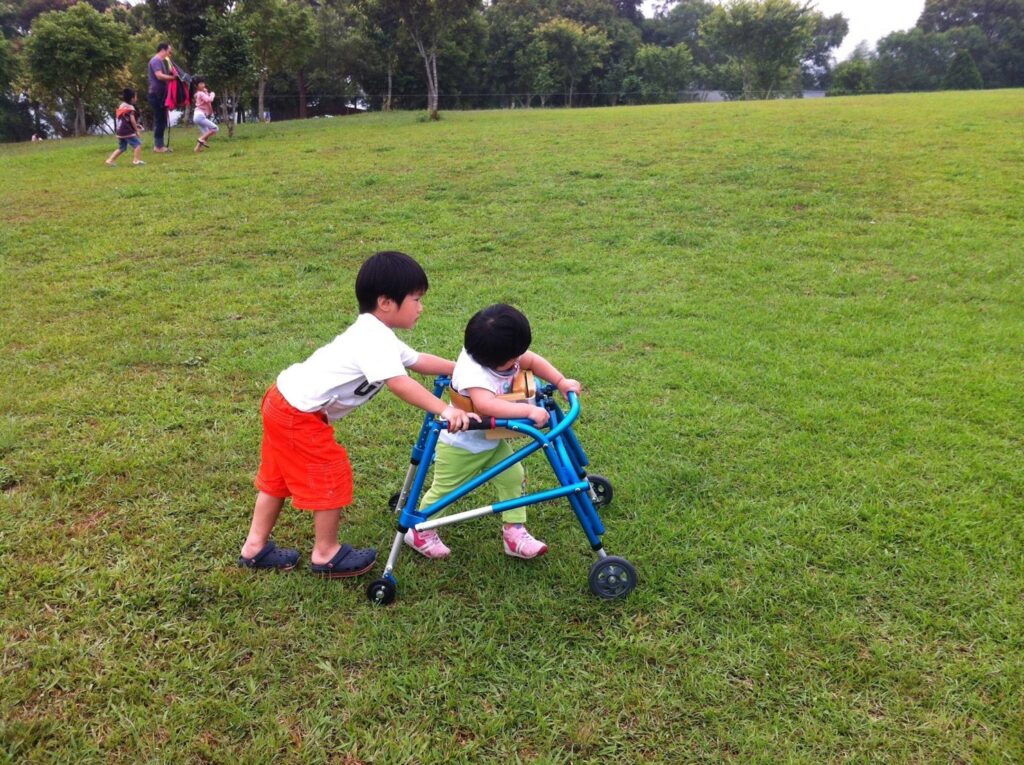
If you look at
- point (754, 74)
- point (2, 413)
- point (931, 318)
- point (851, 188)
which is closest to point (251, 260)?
point (2, 413)

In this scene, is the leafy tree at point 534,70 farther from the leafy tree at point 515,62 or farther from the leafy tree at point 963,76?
the leafy tree at point 963,76

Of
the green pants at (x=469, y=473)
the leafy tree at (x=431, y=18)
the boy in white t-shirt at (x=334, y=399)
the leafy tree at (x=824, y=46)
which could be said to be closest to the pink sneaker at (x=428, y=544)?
the green pants at (x=469, y=473)

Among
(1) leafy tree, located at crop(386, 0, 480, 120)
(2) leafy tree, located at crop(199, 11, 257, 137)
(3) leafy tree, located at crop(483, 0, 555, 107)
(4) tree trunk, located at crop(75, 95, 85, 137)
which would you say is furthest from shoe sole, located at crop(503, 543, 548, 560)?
(3) leafy tree, located at crop(483, 0, 555, 107)

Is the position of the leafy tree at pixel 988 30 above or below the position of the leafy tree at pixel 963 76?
above

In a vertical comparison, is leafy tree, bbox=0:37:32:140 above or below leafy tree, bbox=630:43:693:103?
below

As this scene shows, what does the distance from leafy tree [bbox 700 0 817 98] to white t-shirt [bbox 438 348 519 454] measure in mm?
44236

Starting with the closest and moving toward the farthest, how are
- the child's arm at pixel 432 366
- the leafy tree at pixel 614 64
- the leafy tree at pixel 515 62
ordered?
1. the child's arm at pixel 432 366
2. the leafy tree at pixel 515 62
3. the leafy tree at pixel 614 64

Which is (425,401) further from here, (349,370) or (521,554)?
(521,554)

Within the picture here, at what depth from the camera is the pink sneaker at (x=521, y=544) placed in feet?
9.39

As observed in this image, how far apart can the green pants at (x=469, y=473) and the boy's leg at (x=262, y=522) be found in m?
0.62

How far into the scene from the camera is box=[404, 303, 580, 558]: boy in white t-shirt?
2512 millimetres

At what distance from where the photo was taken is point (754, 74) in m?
41.2

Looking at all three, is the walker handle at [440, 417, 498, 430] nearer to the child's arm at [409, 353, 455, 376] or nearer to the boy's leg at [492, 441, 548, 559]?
the child's arm at [409, 353, 455, 376]

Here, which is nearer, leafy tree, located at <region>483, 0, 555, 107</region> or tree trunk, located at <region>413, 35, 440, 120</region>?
tree trunk, located at <region>413, 35, 440, 120</region>
